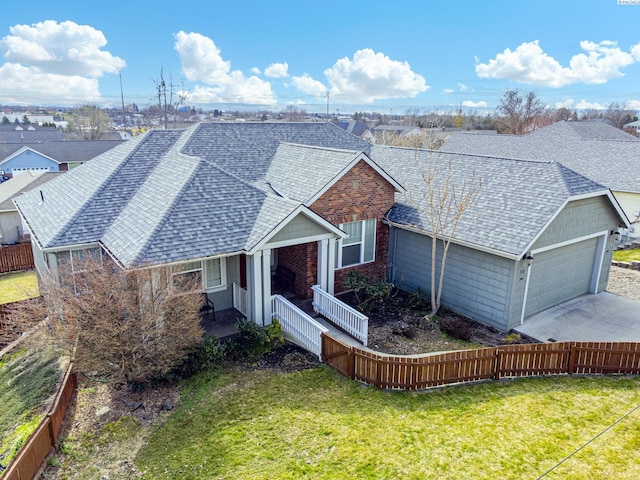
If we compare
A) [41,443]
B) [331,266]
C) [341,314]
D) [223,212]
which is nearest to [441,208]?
[331,266]

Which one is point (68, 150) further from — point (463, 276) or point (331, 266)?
point (463, 276)

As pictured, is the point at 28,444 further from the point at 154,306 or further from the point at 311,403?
the point at 311,403

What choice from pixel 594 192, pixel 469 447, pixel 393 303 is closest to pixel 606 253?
pixel 594 192

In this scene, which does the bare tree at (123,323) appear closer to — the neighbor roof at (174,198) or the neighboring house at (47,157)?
the neighbor roof at (174,198)

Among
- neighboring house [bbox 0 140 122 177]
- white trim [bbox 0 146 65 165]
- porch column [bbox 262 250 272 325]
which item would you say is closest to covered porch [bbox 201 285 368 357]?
porch column [bbox 262 250 272 325]

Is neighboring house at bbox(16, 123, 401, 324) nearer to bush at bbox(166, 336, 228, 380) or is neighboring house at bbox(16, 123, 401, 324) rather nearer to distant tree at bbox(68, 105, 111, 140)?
bush at bbox(166, 336, 228, 380)
